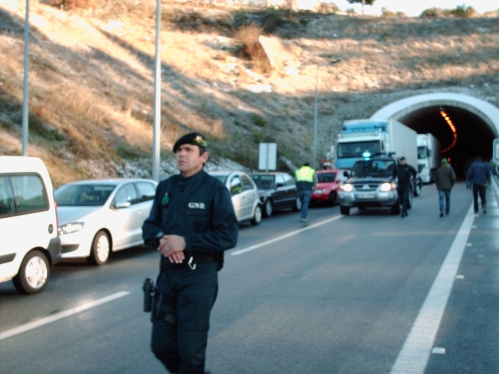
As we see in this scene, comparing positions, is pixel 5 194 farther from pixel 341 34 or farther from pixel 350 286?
pixel 341 34

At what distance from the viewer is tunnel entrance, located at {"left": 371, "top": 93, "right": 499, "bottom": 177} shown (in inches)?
1833

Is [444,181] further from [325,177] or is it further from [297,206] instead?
[325,177]

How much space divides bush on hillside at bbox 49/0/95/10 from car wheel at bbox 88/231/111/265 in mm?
38905

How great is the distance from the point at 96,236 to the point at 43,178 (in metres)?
2.34

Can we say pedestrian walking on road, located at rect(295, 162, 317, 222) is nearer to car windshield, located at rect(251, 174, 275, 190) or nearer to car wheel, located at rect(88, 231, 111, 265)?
car windshield, located at rect(251, 174, 275, 190)

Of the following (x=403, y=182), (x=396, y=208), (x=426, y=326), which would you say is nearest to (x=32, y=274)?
(x=426, y=326)

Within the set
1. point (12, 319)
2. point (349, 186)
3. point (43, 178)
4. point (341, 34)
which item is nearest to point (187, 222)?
point (12, 319)

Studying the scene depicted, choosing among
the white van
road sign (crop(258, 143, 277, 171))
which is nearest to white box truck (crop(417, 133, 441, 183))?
road sign (crop(258, 143, 277, 171))

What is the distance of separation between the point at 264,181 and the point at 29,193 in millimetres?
13930

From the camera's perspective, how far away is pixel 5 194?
28.1 feet

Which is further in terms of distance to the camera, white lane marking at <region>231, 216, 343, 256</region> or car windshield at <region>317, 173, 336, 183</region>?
car windshield at <region>317, 173, 336, 183</region>

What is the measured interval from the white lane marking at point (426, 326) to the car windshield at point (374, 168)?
10998mm

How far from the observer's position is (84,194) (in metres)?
12.6

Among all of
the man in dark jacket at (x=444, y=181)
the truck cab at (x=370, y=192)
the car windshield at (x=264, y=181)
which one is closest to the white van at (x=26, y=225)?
the car windshield at (x=264, y=181)
